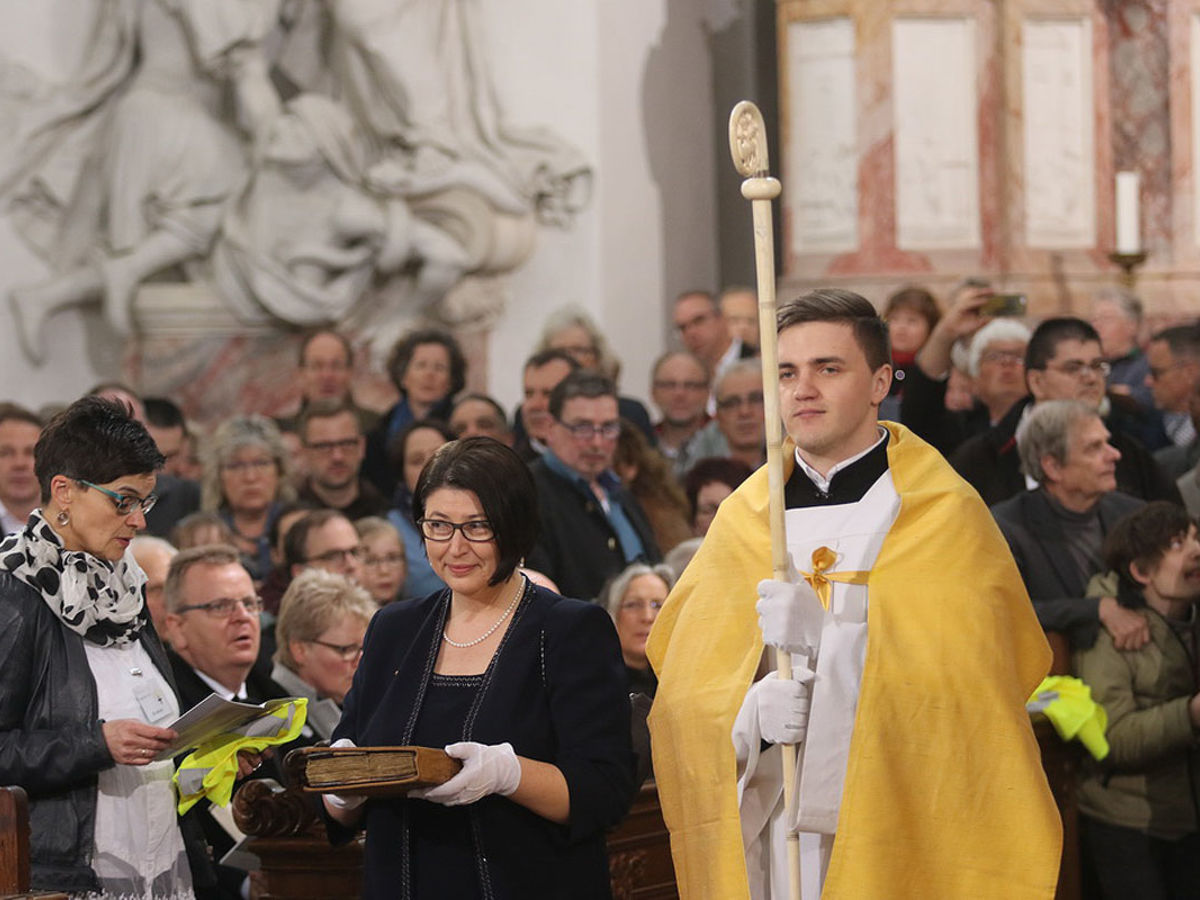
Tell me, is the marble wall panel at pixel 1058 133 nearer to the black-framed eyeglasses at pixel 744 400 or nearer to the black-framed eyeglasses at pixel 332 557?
the black-framed eyeglasses at pixel 744 400

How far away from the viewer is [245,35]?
11.3 metres

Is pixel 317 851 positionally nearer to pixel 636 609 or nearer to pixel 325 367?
pixel 636 609

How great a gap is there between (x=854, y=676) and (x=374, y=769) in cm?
98

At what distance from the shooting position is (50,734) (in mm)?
4180

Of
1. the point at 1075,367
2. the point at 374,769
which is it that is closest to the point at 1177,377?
the point at 1075,367

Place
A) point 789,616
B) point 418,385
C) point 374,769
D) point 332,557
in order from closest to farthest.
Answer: point 374,769 < point 789,616 < point 332,557 < point 418,385

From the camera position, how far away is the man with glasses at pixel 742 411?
8.74 meters

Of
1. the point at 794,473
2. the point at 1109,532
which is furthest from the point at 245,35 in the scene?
the point at 794,473

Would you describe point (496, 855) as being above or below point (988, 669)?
below

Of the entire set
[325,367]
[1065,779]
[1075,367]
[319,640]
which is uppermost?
[325,367]

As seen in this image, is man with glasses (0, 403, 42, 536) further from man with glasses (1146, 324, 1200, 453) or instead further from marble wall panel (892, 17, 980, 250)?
marble wall panel (892, 17, 980, 250)

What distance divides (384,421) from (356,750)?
5.36m

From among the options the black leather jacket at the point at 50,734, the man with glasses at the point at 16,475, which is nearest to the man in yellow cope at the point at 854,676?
the black leather jacket at the point at 50,734

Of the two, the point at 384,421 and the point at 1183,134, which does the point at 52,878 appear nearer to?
the point at 384,421
